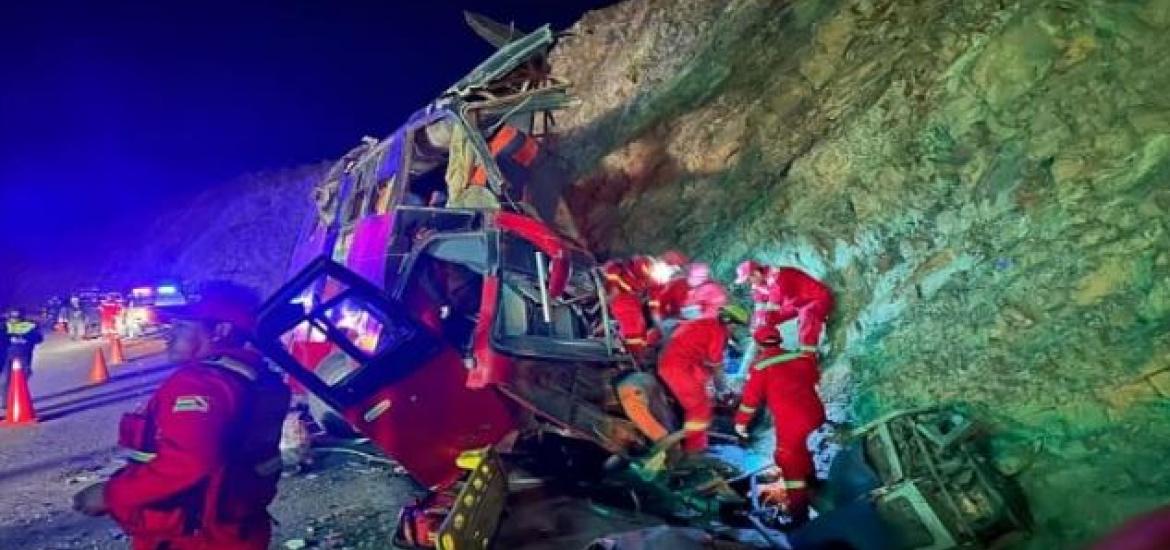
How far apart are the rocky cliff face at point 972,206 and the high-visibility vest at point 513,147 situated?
233 centimetres

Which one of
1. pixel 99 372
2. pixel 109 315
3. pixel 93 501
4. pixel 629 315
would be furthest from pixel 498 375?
pixel 109 315

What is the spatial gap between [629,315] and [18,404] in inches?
269

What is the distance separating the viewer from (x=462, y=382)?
517 centimetres

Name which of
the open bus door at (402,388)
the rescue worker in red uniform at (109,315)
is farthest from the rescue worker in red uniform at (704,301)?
the rescue worker in red uniform at (109,315)

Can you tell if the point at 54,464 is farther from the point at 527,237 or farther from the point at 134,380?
the point at 134,380

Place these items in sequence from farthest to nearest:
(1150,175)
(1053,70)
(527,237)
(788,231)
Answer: (788,231), (527,237), (1053,70), (1150,175)

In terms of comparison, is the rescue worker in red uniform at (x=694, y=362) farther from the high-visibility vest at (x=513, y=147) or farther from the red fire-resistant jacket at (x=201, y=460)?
the red fire-resistant jacket at (x=201, y=460)

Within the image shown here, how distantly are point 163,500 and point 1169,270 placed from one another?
456 centimetres

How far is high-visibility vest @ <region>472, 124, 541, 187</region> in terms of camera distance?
7.93m

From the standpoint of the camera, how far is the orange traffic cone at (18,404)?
28.3 feet

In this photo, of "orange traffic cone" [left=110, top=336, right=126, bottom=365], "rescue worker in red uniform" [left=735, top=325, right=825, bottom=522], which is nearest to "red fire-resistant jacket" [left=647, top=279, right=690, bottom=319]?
"rescue worker in red uniform" [left=735, top=325, right=825, bottom=522]

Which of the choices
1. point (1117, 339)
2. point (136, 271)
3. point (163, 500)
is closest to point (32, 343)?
point (163, 500)

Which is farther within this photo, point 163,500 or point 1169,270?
point 1169,270

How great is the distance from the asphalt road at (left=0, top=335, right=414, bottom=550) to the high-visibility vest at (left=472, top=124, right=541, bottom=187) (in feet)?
10.4
